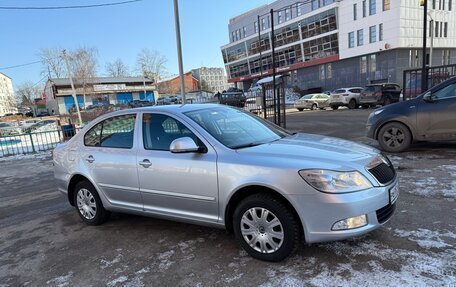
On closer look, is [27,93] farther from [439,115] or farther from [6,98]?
[439,115]

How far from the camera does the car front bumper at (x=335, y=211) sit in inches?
122

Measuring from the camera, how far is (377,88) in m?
23.8

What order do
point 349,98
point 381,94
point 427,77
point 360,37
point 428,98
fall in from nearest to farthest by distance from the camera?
point 428,98
point 427,77
point 381,94
point 349,98
point 360,37

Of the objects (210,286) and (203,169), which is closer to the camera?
(210,286)

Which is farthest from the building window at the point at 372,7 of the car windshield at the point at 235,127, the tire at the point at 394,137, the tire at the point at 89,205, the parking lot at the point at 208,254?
the tire at the point at 89,205

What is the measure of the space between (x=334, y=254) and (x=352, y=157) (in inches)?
39.6

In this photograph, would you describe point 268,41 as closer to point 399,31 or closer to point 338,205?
point 399,31

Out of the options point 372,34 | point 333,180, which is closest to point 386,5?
point 372,34

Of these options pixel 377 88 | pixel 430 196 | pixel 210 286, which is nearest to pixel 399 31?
pixel 377 88

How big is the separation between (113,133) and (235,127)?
1.73 m

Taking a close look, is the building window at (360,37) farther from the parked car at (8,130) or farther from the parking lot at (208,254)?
the parking lot at (208,254)

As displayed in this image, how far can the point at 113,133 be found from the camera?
473 cm

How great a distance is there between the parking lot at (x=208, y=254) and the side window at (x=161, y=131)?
1.19 meters

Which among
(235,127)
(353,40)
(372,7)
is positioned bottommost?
(235,127)
